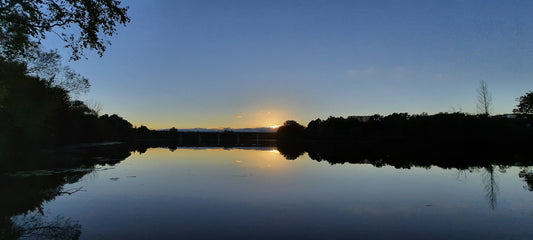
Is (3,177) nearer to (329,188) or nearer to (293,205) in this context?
(293,205)

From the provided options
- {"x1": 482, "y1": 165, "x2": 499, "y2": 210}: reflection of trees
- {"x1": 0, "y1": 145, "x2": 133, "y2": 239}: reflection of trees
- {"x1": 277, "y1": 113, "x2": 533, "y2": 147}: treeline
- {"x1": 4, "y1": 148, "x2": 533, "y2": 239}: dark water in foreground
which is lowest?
{"x1": 482, "y1": 165, "x2": 499, "y2": 210}: reflection of trees

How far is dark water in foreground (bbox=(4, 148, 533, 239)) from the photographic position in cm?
1125

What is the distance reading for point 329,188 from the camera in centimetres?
2106

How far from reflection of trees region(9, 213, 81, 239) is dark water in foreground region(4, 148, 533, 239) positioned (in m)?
0.04

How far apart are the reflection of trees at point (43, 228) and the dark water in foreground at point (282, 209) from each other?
0.04 meters

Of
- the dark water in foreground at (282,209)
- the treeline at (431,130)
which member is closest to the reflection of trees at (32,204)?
the dark water in foreground at (282,209)

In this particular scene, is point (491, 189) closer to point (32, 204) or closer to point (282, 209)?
point (282, 209)

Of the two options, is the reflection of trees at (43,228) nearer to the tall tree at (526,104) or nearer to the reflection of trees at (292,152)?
the reflection of trees at (292,152)

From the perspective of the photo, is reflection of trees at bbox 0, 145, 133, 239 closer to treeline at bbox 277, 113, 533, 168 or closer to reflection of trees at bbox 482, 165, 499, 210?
reflection of trees at bbox 482, 165, 499, 210

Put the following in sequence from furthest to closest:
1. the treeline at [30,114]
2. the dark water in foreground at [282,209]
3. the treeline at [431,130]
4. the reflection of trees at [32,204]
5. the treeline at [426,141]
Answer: the treeline at [431,130], the treeline at [426,141], the treeline at [30,114], the dark water in foreground at [282,209], the reflection of trees at [32,204]

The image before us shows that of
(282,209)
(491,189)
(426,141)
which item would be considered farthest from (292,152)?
(426,141)

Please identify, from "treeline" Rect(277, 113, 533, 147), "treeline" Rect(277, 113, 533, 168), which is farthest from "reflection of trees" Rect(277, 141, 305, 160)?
"treeline" Rect(277, 113, 533, 147)

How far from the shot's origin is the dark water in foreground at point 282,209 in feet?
36.9

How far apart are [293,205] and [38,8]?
14172 millimetres
